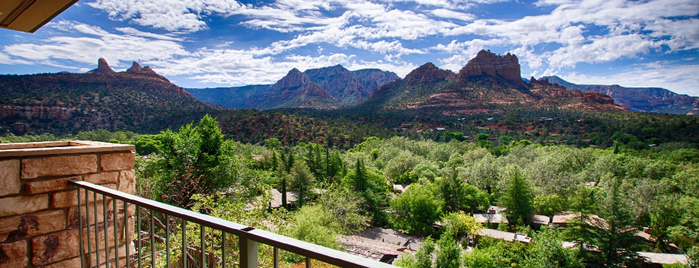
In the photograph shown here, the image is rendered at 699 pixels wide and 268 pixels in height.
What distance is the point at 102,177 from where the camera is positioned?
106 inches

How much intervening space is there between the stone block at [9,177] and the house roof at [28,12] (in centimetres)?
106

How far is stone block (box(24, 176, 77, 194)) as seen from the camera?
224 cm

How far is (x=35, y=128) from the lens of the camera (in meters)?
39.3

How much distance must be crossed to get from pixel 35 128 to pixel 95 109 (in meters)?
7.94

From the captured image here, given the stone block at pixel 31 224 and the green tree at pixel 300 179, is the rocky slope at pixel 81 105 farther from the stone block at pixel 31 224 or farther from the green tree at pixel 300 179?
the stone block at pixel 31 224

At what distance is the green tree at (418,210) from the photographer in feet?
73.0

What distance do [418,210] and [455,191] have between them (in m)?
4.93

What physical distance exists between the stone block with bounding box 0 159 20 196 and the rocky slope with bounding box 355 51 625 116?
250 ft

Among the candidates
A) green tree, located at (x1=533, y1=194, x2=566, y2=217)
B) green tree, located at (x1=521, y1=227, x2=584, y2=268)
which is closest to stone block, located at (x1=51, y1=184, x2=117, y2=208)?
green tree, located at (x1=521, y1=227, x2=584, y2=268)

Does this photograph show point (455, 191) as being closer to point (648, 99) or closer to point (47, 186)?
point (47, 186)

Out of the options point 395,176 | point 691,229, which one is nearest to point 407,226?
point 395,176

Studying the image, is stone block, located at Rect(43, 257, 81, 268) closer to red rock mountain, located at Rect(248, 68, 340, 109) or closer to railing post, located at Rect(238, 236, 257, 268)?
railing post, located at Rect(238, 236, 257, 268)

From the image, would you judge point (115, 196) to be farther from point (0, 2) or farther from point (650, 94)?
point (650, 94)

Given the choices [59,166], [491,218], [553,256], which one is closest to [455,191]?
[491,218]
